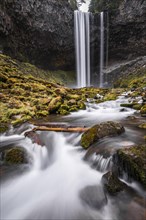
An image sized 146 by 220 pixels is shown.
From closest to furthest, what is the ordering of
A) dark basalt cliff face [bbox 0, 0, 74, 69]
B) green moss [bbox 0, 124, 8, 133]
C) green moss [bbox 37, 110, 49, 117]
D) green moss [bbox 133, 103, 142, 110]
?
1. green moss [bbox 0, 124, 8, 133]
2. green moss [bbox 37, 110, 49, 117]
3. green moss [bbox 133, 103, 142, 110]
4. dark basalt cliff face [bbox 0, 0, 74, 69]

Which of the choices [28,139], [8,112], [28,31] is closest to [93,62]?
[28,31]

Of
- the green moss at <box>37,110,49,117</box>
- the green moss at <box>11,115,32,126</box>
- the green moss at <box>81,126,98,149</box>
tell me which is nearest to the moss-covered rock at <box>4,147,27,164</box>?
the green moss at <box>81,126,98,149</box>

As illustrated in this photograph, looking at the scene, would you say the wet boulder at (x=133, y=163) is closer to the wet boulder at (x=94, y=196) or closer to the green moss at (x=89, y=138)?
the wet boulder at (x=94, y=196)

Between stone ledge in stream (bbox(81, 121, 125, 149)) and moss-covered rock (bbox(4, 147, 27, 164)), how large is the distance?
1545mm

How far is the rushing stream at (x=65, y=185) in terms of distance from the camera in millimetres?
2768

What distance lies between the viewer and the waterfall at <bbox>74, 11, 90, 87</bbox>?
2851 centimetres

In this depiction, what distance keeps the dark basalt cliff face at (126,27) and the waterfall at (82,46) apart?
4129 millimetres

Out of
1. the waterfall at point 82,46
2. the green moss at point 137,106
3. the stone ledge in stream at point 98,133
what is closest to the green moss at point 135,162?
the stone ledge in stream at point 98,133

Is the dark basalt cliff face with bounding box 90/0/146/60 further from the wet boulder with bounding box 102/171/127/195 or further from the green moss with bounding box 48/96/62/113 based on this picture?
the wet boulder with bounding box 102/171/127/195

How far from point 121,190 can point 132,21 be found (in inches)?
1198

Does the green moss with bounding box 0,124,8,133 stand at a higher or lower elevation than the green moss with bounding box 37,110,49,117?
lower

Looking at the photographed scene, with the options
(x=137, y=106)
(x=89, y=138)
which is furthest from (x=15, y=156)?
(x=137, y=106)

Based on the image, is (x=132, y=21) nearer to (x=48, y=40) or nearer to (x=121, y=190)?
(x=48, y=40)

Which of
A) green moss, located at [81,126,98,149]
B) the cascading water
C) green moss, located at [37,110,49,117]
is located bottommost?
the cascading water
